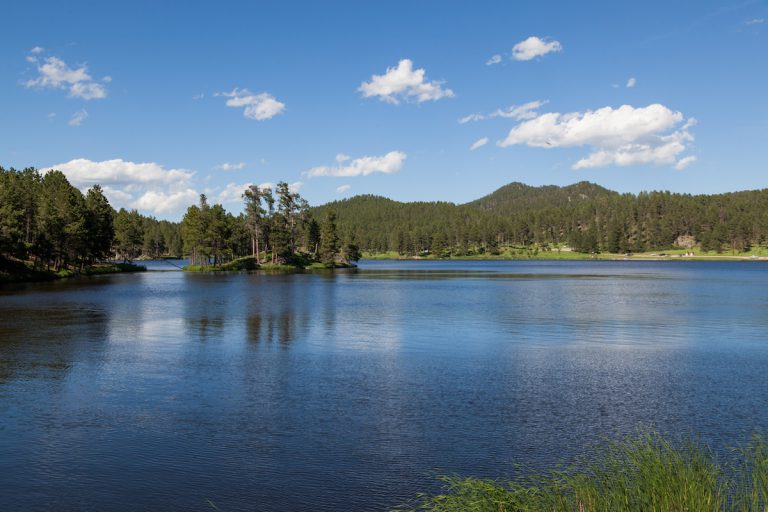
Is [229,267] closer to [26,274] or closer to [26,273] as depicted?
[26,273]

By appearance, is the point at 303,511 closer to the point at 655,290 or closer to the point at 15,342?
the point at 15,342

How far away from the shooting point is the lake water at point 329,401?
17.0 metres

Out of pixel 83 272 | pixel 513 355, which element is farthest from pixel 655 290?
pixel 83 272

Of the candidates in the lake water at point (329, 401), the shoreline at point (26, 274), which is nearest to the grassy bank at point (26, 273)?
the shoreline at point (26, 274)

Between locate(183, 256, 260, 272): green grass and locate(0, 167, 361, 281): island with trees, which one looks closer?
locate(0, 167, 361, 281): island with trees

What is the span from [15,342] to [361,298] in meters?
46.8

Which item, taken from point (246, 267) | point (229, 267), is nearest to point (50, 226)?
point (229, 267)

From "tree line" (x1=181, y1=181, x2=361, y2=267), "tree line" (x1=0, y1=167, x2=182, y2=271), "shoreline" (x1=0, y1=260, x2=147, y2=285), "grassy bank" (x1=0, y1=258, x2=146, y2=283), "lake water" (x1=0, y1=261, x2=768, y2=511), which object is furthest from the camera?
"tree line" (x1=181, y1=181, x2=361, y2=267)

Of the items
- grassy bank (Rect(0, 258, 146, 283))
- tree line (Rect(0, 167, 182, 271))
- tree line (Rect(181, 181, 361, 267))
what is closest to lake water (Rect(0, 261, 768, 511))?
tree line (Rect(0, 167, 182, 271))

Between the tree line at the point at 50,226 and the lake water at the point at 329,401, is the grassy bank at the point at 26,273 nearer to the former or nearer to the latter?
the tree line at the point at 50,226

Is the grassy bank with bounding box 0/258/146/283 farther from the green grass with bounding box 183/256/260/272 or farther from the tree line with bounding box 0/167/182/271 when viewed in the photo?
the green grass with bounding box 183/256/260/272

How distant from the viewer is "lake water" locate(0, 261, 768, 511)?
1700cm

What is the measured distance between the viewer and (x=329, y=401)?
84.2ft

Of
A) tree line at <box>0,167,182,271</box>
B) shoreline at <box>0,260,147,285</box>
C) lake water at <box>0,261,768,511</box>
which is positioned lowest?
lake water at <box>0,261,768,511</box>
